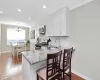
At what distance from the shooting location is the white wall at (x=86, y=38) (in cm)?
189

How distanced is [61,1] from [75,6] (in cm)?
62

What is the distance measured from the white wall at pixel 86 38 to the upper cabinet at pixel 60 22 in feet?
0.97

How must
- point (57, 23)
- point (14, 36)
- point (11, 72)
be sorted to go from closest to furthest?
point (11, 72)
point (57, 23)
point (14, 36)

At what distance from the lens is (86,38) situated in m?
2.13

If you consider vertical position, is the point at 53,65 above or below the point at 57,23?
below

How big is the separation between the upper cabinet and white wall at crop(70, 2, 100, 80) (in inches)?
11.6

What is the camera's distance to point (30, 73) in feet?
4.69

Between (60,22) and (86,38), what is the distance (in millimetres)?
1114

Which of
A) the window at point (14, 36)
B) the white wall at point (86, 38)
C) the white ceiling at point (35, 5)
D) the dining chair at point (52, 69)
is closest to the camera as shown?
the dining chair at point (52, 69)

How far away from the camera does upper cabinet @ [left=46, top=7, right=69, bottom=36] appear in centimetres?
245

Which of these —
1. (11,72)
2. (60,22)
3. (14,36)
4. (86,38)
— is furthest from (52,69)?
(14,36)

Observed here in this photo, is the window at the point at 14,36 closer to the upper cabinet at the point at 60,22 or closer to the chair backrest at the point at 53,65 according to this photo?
the upper cabinet at the point at 60,22

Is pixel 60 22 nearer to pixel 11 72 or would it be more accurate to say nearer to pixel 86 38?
pixel 86 38

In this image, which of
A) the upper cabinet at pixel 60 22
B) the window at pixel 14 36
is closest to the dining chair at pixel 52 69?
the upper cabinet at pixel 60 22
